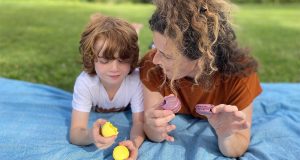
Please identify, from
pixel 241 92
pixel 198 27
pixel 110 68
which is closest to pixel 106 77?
pixel 110 68

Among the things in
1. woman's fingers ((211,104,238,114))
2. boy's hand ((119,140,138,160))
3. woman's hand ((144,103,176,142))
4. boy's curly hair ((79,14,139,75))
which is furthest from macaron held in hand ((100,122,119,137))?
woman's fingers ((211,104,238,114))

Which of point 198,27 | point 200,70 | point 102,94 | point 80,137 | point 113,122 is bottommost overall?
point 113,122

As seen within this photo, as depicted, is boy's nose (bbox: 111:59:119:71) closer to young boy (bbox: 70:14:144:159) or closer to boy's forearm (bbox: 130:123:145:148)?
young boy (bbox: 70:14:144:159)

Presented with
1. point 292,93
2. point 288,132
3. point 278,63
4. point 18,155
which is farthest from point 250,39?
point 18,155

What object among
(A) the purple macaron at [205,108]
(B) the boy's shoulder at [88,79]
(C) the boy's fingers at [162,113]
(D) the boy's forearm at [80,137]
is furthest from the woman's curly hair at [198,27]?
(D) the boy's forearm at [80,137]

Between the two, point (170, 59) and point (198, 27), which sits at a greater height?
point (198, 27)

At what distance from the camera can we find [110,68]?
262 centimetres

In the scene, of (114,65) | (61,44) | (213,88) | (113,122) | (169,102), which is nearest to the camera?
(169,102)

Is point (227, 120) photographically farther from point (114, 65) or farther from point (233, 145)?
point (114, 65)

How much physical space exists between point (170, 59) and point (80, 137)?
2.67 ft

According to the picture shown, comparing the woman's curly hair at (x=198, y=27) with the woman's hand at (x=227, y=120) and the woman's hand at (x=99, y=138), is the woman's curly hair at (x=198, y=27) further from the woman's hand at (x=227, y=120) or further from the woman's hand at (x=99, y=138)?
the woman's hand at (x=99, y=138)

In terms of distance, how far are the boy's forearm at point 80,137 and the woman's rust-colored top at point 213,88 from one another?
534 mm

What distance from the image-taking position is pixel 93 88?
287 centimetres

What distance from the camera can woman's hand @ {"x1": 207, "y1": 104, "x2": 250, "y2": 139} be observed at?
2262 mm
